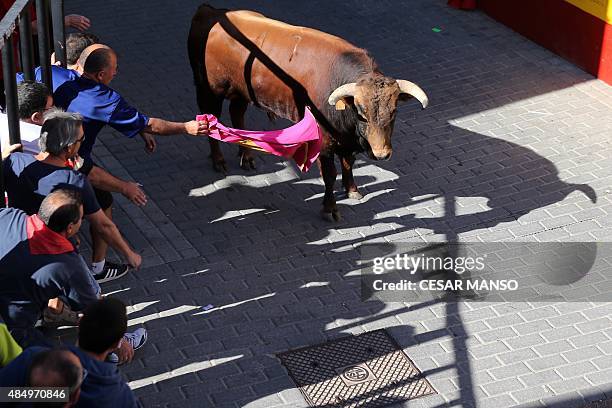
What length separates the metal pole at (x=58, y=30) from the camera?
8.48 meters

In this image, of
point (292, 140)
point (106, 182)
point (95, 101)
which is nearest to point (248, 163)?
point (292, 140)

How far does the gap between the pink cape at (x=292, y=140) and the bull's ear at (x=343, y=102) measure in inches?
17.3

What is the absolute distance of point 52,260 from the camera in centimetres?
654

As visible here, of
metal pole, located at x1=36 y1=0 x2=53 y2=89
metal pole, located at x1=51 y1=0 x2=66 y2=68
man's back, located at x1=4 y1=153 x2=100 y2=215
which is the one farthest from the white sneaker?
metal pole, located at x1=51 y1=0 x2=66 y2=68

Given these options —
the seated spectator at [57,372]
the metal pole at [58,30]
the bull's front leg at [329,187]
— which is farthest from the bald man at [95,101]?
the seated spectator at [57,372]

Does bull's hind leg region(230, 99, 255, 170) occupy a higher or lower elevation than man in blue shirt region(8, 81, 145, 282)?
lower

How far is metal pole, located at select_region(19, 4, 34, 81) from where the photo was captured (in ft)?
23.8

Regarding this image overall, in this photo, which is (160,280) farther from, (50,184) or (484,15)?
(484,15)

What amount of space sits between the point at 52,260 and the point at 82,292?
28 cm

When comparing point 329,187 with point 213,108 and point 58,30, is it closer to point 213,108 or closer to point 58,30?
point 213,108

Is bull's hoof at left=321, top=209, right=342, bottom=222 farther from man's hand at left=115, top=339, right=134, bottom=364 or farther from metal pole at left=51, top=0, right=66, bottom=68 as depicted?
man's hand at left=115, top=339, right=134, bottom=364

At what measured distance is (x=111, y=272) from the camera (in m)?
8.73

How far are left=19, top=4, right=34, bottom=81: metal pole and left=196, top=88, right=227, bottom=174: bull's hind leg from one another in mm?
2791

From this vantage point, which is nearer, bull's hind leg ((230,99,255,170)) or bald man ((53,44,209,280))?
bald man ((53,44,209,280))
